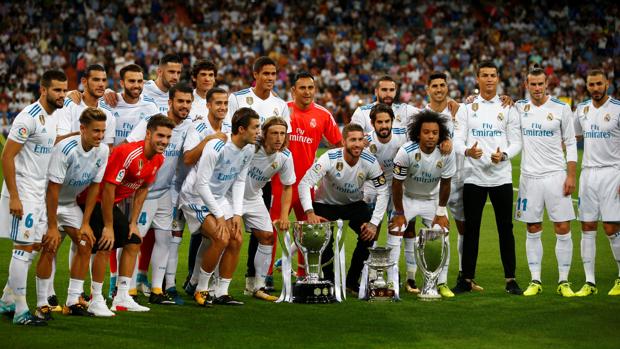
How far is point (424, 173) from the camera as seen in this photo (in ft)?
32.3

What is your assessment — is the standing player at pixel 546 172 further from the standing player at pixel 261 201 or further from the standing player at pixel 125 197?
the standing player at pixel 125 197

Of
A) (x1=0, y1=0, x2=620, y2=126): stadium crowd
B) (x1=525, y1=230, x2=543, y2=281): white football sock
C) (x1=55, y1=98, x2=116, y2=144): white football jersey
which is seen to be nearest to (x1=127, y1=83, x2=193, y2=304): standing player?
(x1=55, y1=98, x2=116, y2=144): white football jersey

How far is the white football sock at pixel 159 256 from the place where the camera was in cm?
925

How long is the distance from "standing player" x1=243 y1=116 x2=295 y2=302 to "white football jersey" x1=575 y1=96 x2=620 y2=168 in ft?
10.3

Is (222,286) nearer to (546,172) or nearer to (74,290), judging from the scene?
(74,290)

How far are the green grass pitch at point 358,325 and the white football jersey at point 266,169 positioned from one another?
1.14 meters

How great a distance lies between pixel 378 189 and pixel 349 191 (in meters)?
0.31

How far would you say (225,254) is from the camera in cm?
920

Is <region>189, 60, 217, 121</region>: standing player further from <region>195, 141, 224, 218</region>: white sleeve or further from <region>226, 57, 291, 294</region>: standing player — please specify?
<region>195, 141, 224, 218</region>: white sleeve

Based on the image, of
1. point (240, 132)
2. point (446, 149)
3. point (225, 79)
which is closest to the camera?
point (240, 132)

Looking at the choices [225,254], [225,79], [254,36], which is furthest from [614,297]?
[254,36]

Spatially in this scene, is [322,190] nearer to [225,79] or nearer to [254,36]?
[225,79]

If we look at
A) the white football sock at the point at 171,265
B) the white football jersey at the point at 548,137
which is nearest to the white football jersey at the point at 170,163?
the white football sock at the point at 171,265

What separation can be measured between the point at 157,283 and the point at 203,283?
45 centimetres
